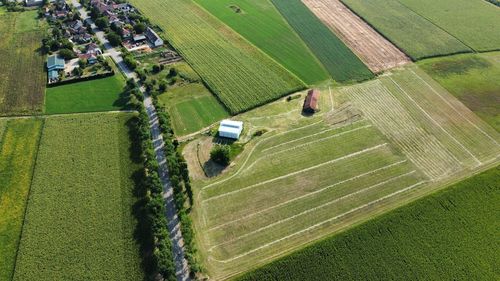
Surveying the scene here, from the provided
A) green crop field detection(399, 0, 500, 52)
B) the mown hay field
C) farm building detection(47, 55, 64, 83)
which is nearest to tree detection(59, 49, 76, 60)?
farm building detection(47, 55, 64, 83)

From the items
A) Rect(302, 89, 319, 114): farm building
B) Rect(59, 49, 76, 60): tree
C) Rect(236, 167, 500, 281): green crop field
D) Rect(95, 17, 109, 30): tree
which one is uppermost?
Rect(95, 17, 109, 30): tree

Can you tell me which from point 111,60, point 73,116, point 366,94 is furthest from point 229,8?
point 73,116

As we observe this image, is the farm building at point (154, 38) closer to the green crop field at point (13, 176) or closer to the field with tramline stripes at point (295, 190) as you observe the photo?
the green crop field at point (13, 176)

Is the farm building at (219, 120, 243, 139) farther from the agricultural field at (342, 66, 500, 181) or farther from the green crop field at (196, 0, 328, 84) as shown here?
the agricultural field at (342, 66, 500, 181)

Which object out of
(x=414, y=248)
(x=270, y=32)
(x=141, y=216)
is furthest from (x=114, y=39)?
(x=414, y=248)

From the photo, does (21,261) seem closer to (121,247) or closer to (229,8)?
(121,247)
